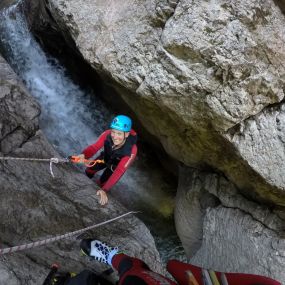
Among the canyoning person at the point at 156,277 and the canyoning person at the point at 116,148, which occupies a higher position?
the canyoning person at the point at 116,148

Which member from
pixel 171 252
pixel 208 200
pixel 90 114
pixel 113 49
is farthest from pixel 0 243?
pixel 171 252

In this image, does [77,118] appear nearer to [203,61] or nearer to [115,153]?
[115,153]

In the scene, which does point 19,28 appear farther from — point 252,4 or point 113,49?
point 252,4

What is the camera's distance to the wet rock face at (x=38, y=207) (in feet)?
14.7

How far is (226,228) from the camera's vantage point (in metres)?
6.36

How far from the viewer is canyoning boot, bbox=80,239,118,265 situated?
13.1 feet

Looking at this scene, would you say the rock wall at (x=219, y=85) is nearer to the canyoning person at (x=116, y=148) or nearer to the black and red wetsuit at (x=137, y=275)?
the canyoning person at (x=116, y=148)

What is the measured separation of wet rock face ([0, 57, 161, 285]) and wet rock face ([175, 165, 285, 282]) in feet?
5.14

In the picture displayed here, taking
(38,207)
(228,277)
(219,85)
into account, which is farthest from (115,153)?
(228,277)

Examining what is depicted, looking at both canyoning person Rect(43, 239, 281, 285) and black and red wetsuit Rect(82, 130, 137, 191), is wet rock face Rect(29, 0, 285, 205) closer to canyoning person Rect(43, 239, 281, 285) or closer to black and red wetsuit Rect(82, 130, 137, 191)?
black and red wetsuit Rect(82, 130, 137, 191)

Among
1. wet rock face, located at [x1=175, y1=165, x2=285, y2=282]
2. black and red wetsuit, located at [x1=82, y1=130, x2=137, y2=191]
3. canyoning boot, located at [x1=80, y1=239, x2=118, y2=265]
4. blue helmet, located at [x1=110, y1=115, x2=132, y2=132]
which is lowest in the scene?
wet rock face, located at [x1=175, y1=165, x2=285, y2=282]

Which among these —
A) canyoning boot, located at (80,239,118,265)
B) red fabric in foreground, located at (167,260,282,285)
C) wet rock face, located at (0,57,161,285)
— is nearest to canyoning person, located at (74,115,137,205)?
wet rock face, located at (0,57,161,285)

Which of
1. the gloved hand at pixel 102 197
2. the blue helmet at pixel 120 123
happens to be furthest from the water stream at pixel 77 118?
the blue helmet at pixel 120 123

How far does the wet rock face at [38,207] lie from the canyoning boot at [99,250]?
529 millimetres
